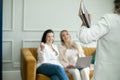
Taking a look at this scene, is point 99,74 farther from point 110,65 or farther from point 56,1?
point 56,1

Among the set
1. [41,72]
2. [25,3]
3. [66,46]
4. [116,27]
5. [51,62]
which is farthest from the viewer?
[25,3]

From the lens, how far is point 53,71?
335cm

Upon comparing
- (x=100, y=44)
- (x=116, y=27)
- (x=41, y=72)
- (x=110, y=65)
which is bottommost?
(x=41, y=72)

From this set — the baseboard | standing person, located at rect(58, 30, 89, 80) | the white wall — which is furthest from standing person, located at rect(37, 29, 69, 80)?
the baseboard

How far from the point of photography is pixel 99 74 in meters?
1.40

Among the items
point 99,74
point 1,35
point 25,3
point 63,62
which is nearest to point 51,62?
point 63,62

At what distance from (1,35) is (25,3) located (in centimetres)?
74

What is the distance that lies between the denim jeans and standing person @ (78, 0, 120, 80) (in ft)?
6.15

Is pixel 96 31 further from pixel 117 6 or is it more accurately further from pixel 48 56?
pixel 48 56

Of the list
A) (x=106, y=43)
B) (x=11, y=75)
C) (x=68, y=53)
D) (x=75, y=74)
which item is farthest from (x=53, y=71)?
(x=106, y=43)

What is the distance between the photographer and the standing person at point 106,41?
131 cm

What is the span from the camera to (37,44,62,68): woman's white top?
12.0 ft

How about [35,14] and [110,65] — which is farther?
[35,14]

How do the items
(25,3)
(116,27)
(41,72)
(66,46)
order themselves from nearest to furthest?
(116,27) < (41,72) < (66,46) < (25,3)
